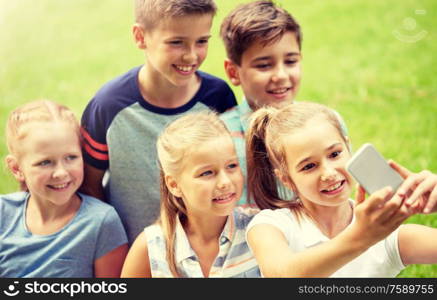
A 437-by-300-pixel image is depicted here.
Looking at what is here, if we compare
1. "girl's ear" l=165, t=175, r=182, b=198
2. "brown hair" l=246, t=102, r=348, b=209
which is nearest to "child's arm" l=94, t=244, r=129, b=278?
"girl's ear" l=165, t=175, r=182, b=198

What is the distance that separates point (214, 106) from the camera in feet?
4.99

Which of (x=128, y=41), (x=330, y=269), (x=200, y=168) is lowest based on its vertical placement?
(x=330, y=269)

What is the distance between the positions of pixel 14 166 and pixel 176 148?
391mm

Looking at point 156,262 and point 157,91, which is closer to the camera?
point 156,262

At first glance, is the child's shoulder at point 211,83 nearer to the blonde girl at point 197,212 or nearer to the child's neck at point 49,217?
the blonde girl at point 197,212

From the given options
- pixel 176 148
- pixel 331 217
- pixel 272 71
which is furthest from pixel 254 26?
pixel 331 217

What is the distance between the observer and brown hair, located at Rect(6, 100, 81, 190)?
1457 millimetres

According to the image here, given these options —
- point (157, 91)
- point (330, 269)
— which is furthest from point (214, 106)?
point (330, 269)

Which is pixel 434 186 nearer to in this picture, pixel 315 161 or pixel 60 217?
pixel 315 161

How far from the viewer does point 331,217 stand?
1.30 m

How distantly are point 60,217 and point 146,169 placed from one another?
22 centimetres

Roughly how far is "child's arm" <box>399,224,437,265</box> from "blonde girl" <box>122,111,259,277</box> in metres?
0.30

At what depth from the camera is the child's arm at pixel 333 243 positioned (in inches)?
41.2

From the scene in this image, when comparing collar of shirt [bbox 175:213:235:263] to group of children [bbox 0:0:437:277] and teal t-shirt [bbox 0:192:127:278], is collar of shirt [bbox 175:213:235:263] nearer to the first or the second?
group of children [bbox 0:0:437:277]
